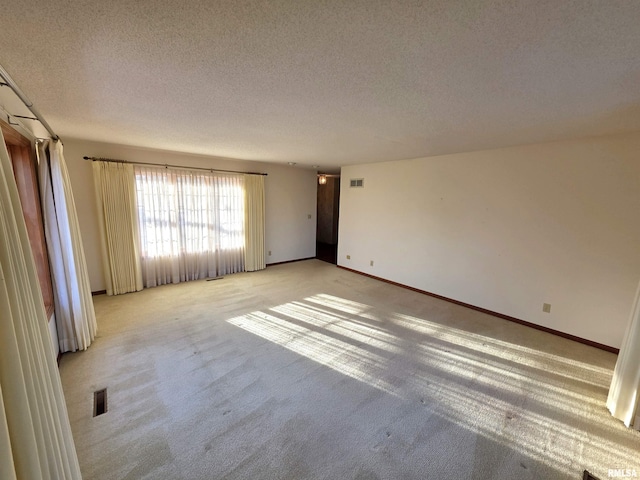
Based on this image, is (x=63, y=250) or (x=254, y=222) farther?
(x=254, y=222)

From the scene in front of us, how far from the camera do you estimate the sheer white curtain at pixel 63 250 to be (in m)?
2.35

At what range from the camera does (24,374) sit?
859 mm

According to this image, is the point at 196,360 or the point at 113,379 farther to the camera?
the point at 196,360

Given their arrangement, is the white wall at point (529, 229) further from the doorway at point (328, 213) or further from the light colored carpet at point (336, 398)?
the doorway at point (328, 213)

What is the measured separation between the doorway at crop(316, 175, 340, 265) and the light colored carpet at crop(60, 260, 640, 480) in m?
5.00

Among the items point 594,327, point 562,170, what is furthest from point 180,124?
point 594,327

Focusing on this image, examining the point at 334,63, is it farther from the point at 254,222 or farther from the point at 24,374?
the point at 254,222

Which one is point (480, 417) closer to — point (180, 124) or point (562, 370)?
point (562, 370)

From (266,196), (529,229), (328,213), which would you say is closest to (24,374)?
(529,229)

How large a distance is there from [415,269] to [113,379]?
13.9 feet

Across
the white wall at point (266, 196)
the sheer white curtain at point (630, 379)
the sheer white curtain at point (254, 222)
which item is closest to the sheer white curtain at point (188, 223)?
the sheer white curtain at point (254, 222)

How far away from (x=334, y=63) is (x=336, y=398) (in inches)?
92.1

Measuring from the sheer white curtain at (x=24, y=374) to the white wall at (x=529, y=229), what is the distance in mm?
4371

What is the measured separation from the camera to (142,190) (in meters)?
4.09
